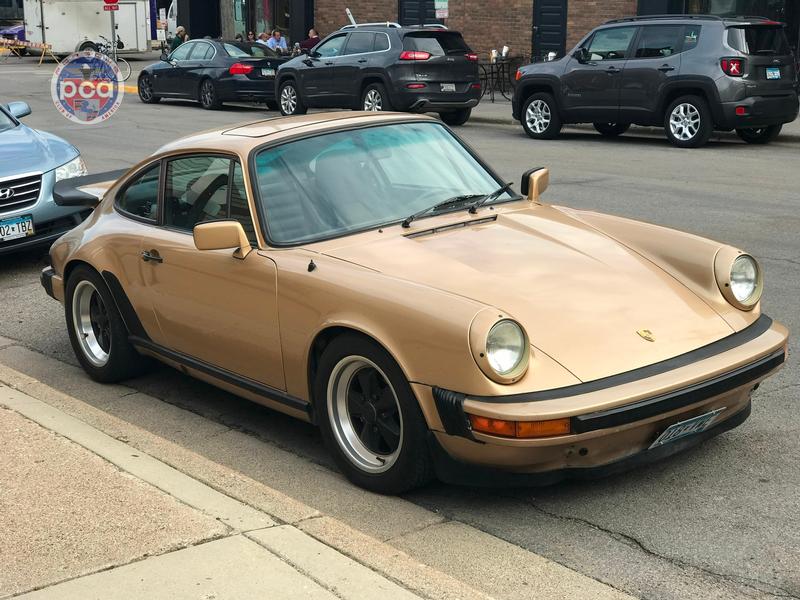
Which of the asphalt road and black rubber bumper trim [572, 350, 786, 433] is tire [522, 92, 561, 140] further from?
black rubber bumper trim [572, 350, 786, 433]

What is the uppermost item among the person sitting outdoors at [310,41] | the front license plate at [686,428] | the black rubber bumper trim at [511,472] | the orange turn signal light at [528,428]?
the person sitting outdoors at [310,41]

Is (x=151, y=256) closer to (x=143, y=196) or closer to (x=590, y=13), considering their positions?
(x=143, y=196)

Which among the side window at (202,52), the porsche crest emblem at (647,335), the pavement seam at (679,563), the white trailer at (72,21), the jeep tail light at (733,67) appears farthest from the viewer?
the white trailer at (72,21)

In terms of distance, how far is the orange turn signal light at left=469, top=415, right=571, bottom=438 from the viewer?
406cm

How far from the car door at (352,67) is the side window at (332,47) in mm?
177

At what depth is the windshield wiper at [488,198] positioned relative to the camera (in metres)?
5.46

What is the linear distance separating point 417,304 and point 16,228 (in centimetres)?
565

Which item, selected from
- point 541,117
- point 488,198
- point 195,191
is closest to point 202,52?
point 541,117

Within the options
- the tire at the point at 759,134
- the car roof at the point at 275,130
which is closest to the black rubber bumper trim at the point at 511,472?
the car roof at the point at 275,130

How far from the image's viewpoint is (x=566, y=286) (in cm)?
465

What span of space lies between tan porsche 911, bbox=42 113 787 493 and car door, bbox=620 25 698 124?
36.6 ft

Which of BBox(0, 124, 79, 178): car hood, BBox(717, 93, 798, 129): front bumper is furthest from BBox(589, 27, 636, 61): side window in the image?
BBox(0, 124, 79, 178): car hood

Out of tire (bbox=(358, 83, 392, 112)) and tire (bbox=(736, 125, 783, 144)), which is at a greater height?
tire (bbox=(358, 83, 392, 112))

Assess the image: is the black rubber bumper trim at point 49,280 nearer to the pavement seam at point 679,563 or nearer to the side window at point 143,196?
the side window at point 143,196
